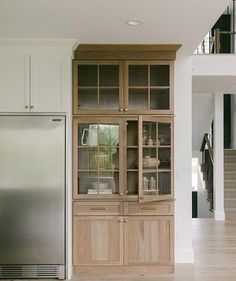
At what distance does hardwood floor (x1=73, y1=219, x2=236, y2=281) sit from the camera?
15.5 ft

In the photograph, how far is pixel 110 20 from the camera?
3.88 m

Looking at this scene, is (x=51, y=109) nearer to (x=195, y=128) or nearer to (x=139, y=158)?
(x=139, y=158)

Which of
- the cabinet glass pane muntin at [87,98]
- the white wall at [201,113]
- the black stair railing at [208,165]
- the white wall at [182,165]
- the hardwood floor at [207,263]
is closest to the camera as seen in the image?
the hardwood floor at [207,263]

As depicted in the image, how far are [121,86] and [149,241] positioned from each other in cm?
175

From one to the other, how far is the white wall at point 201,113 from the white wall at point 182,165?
4.42 m

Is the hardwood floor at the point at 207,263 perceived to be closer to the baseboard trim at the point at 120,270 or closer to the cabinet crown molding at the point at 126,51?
the baseboard trim at the point at 120,270

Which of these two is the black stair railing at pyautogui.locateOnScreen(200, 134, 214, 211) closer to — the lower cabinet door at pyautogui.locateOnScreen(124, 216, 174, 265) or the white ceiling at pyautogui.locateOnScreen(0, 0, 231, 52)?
the lower cabinet door at pyautogui.locateOnScreen(124, 216, 174, 265)

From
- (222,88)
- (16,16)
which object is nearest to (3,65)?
(16,16)

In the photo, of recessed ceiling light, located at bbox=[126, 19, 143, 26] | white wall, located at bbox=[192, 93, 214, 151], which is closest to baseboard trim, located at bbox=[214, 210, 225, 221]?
white wall, located at bbox=[192, 93, 214, 151]

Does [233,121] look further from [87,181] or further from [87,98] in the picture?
[87,181]

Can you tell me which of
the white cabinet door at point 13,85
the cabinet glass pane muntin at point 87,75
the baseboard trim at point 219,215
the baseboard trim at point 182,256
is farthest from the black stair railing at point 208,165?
the white cabinet door at point 13,85

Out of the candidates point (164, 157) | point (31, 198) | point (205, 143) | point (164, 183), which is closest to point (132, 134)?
point (164, 157)

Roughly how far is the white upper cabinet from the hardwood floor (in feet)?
6.26

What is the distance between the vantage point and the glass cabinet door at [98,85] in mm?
4902
